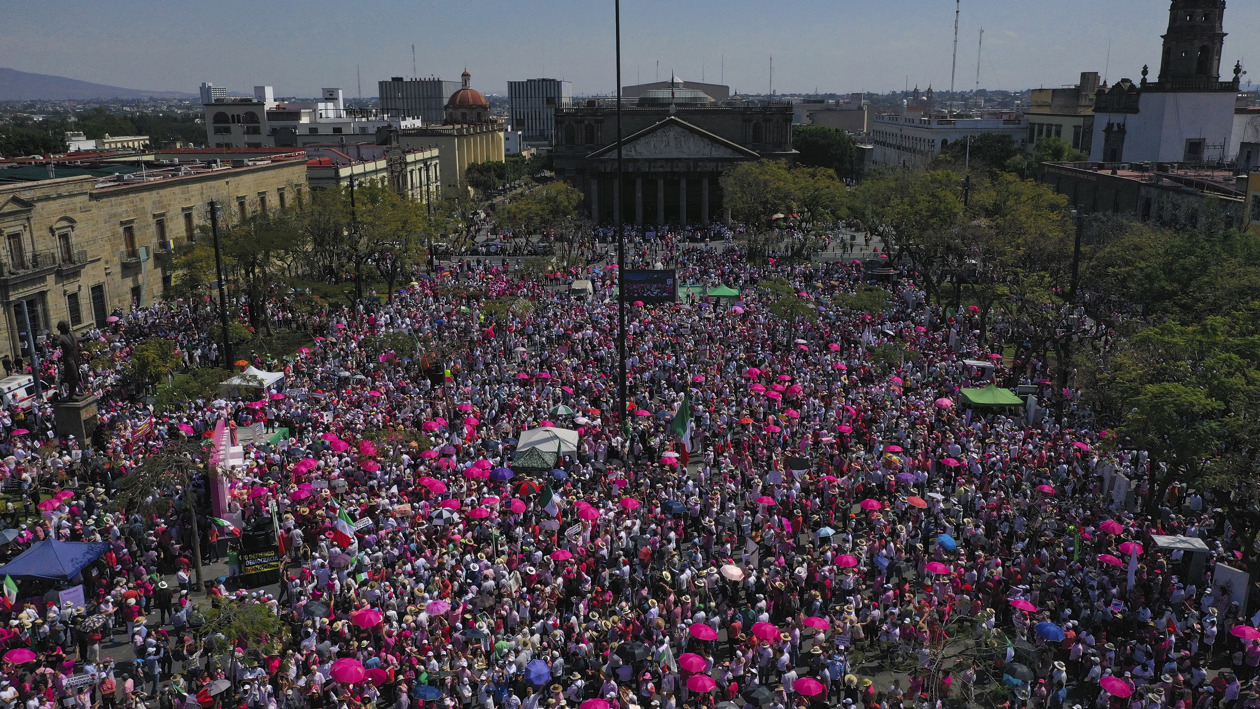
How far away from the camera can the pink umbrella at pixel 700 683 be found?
1454 cm

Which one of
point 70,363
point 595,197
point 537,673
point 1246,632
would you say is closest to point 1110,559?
point 1246,632

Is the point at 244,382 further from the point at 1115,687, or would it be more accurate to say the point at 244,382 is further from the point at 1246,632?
the point at 1246,632

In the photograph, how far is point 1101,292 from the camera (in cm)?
4381

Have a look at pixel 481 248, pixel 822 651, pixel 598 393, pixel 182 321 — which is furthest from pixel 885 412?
pixel 481 248

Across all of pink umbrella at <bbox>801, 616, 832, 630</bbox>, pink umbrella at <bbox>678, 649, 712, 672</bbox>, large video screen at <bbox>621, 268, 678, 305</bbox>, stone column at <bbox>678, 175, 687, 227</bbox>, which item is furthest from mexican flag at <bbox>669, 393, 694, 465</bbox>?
stone column at <bbox>678, 175, 687, 227</bbox>

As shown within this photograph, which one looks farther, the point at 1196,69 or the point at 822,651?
the point at 1196,69

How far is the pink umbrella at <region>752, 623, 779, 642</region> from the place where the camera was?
1608cm

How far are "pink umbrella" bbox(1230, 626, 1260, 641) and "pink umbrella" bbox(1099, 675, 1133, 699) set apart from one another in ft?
8.46

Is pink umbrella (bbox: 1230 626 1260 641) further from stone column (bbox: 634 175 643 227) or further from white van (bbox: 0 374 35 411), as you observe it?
stone column (bbox: 634 175 643 227)

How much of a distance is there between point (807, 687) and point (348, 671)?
23.2ft

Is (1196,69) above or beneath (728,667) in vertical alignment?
above

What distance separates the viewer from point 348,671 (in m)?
14.7

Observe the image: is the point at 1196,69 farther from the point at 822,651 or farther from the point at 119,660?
the point at 119,660

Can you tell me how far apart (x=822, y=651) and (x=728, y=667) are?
1638mm
